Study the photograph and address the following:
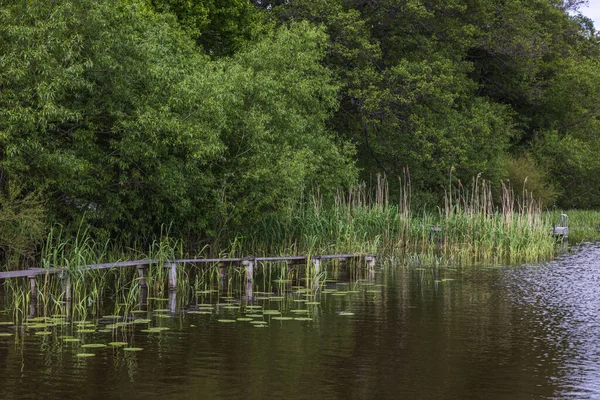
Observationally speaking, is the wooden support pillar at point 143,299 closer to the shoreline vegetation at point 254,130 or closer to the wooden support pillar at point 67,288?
the shoreline vegetation at point 254,130

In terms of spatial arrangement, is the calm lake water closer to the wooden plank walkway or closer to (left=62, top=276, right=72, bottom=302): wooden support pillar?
the wooden plank walkway

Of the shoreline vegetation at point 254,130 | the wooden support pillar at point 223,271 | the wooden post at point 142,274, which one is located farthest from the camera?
the wooden support pillar at point 223,271

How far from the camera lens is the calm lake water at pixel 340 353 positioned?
971 centimetres

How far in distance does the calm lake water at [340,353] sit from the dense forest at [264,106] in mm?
4197

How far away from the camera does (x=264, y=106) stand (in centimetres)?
2461

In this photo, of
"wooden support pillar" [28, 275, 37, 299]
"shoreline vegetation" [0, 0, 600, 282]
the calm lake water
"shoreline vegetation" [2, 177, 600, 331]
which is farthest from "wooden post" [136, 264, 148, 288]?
"wooden support pillar" [28, 275, 37, 299]

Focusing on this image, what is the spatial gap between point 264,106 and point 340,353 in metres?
13.8

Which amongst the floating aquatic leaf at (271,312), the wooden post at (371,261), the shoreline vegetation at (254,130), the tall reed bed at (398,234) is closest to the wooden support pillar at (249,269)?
the shoreline vegetation at (254,130)

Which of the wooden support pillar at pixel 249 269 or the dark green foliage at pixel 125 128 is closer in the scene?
the dark green foliage at pixel 125 128

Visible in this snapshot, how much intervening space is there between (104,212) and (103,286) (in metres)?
2.14

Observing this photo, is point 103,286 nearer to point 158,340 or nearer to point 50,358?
point 158,340

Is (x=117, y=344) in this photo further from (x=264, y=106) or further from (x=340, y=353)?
(x=264, y=106)

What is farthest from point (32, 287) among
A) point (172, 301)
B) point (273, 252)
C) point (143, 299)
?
point (273, 252)

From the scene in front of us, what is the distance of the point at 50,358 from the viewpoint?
11000 mm
